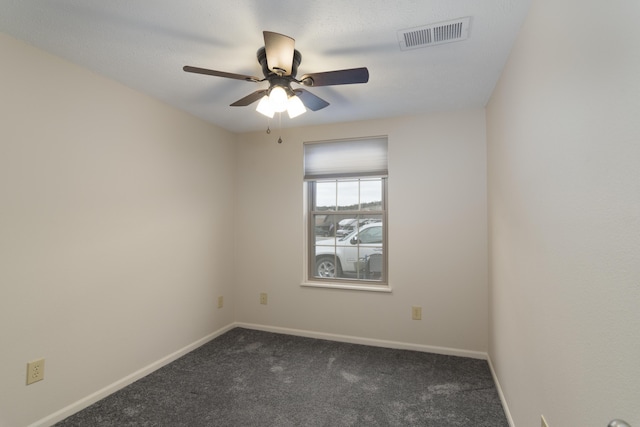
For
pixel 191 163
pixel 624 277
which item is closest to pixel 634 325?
pixel 624 277

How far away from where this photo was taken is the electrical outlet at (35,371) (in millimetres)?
1879

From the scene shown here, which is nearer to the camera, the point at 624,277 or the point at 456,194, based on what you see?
the point at 624,277

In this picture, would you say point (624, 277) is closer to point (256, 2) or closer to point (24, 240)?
point (256, 2)

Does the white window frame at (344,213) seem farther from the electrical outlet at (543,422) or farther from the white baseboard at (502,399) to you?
the electrical outlet at (543,422)

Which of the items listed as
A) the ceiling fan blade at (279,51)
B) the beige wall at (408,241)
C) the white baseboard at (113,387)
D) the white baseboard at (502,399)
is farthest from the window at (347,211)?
the ceiling fan blade at (279,51)

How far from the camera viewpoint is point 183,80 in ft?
7.77

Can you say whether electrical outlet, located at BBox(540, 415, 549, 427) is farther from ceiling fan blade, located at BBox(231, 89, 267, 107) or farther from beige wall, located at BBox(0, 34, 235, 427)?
beige wall, located at BBox(0, 34, 235, 427)

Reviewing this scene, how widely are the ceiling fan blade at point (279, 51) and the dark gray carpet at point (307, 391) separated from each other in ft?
7.15

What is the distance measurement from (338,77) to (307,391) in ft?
7.28

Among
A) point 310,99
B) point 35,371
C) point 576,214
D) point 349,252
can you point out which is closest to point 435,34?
point 310,99

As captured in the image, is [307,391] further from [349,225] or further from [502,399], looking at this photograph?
[349,225]

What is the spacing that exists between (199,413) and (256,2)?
8.23ft

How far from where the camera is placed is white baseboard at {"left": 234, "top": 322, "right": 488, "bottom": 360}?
2.93 metres

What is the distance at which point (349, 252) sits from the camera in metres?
3.46
